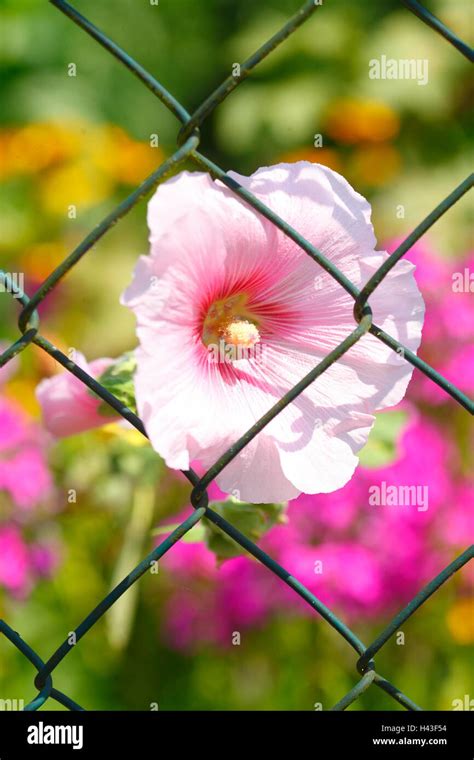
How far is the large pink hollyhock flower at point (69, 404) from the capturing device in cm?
72

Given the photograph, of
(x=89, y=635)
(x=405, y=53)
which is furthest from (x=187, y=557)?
(x=405, y=53)

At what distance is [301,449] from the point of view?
60 centimetres

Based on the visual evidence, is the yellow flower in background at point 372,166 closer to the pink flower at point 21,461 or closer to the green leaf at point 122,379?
the pink flower at point 21,461

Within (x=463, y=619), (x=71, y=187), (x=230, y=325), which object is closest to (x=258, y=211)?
(x=230, y=325)

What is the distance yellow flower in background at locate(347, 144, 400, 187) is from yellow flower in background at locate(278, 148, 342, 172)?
5cm

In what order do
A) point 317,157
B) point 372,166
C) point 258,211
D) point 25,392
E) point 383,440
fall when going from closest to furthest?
point 258,211 → point 383,440 → point 25,392 → point 317,157 → point 372,166

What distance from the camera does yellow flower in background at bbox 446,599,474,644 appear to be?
5.00 feet

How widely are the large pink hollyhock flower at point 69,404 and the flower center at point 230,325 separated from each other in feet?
0.35

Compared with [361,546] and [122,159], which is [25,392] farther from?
[122,159]

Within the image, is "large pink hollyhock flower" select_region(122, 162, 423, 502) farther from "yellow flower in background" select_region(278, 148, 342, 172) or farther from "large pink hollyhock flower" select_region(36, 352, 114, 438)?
"yellow flower in background" select_region(278, 148, 342, 172)

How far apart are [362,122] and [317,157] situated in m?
0.29

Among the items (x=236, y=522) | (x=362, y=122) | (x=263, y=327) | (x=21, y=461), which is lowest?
(x=236, y=522)

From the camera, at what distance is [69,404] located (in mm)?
727

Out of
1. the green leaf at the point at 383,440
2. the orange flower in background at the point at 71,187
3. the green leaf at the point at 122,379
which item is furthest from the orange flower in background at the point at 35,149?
the green leaf at the point at 122,379
